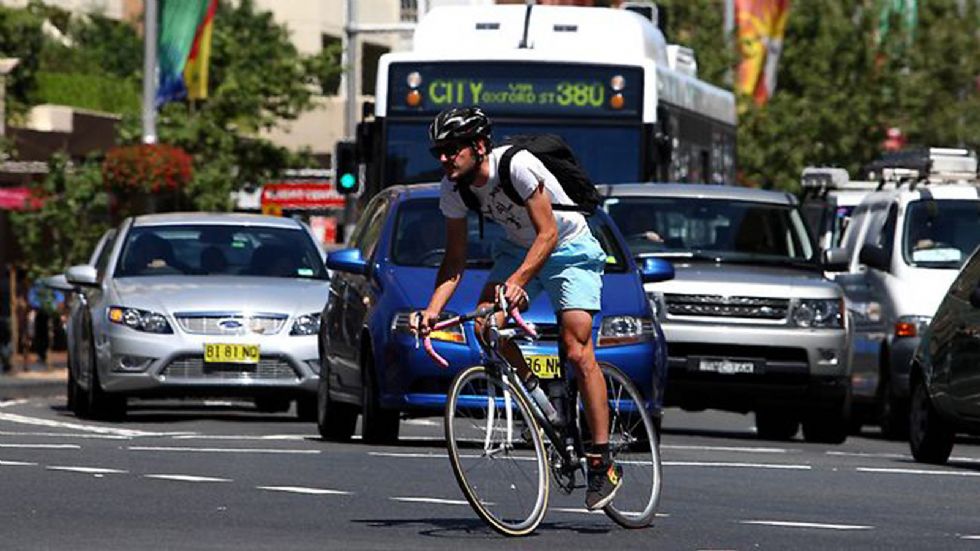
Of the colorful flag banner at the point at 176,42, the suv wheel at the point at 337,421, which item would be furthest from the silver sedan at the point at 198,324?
the colorful flag banner at the point at 176,42

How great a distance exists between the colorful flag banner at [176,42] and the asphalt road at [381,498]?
24107 mm

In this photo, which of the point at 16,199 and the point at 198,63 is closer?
the point at 16,199

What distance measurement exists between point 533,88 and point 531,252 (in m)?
15.4

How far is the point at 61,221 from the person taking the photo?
4050 cm

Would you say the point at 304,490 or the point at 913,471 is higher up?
the point at 304,490

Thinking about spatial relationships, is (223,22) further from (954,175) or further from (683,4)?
(954,175)

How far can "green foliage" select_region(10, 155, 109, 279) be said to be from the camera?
40469 mm

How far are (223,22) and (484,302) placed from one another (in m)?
51.3

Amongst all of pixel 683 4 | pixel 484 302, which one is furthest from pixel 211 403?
pixel 683 4

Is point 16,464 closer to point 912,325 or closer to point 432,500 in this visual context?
point 432,500

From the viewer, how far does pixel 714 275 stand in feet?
74.3

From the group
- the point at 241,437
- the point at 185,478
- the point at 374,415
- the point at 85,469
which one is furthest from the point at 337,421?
the point at 185,478

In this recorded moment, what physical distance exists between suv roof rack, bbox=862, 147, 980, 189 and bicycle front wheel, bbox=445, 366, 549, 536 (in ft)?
53.0

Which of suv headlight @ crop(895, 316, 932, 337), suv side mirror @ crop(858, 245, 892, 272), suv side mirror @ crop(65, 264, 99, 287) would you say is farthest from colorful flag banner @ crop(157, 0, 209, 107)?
suv side mirror @ crop(858, 245, 892, 272)
